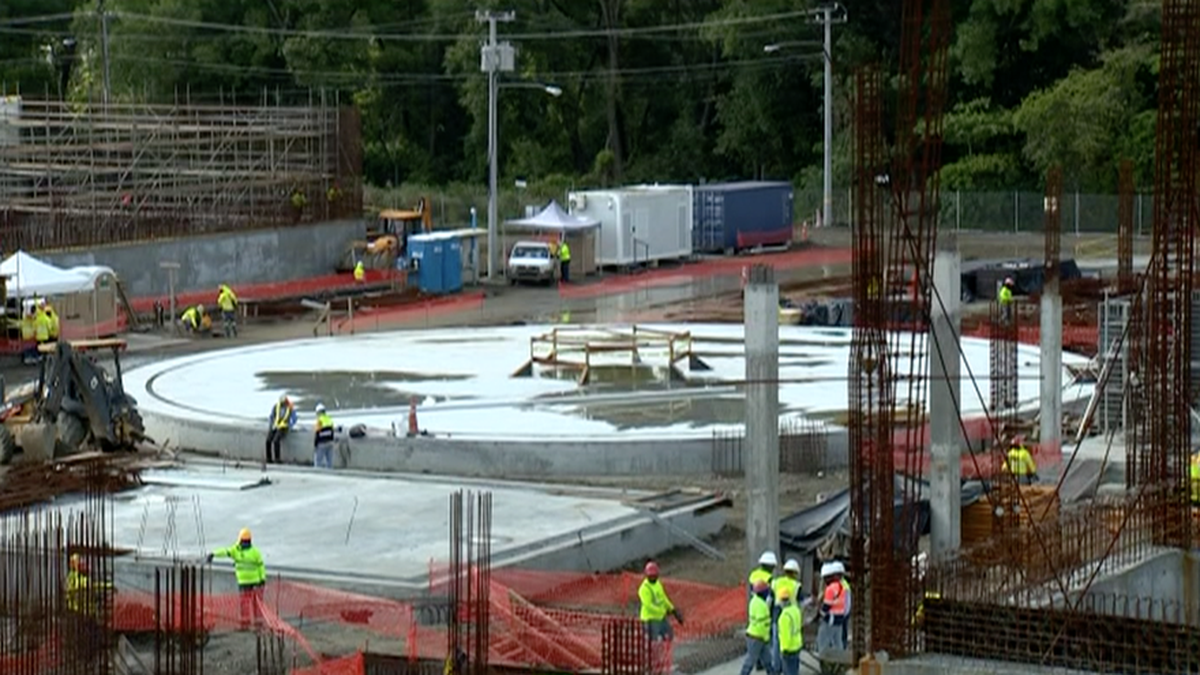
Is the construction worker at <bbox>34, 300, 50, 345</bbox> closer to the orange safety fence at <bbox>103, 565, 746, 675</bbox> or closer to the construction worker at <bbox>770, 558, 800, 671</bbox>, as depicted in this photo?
the orange safety fence at <bbox>103, 565, 746, 675</bbox>

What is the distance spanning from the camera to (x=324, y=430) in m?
36.7

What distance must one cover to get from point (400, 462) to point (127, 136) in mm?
37321

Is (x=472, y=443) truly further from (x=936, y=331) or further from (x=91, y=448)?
(x=936, y=331)

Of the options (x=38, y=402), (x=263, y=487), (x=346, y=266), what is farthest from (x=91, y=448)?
(x=346, y=266)

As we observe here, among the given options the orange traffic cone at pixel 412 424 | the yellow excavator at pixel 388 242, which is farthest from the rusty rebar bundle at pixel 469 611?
the yellow excavator at pixel 388 242

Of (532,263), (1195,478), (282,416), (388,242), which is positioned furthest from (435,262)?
(1195,478)

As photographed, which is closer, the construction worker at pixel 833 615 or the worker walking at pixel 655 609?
the worker walking at pixel 655 609

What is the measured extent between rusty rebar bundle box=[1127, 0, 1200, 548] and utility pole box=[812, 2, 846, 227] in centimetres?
4738

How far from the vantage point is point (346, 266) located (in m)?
68.0

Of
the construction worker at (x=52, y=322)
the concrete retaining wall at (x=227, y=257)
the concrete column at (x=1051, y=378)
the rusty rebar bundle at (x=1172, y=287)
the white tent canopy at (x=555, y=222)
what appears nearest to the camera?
the rusty rebar bundle at (x=1172, y=287)

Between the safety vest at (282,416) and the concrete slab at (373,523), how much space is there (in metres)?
1.80

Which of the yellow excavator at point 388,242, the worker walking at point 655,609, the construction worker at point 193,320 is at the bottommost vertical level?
the worker walking at point 655,609

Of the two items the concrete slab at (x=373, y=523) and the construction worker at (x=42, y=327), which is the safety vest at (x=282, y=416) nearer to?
the concrete slab at (x=373, y=523)

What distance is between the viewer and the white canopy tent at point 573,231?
68.8 m
